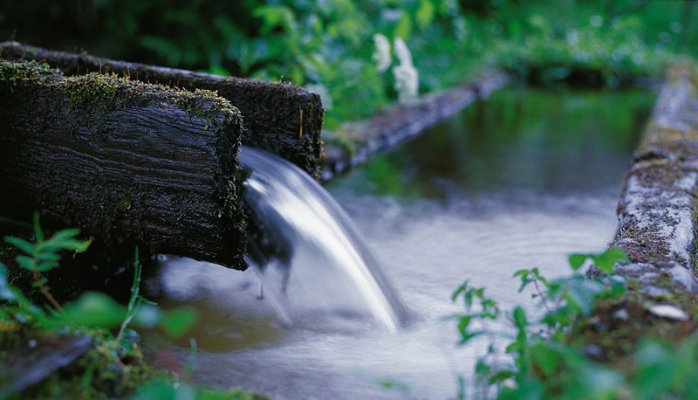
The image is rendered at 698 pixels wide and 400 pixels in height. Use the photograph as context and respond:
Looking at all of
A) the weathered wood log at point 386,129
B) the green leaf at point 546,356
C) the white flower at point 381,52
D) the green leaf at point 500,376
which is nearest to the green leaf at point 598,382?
the green leaf at point 546,356

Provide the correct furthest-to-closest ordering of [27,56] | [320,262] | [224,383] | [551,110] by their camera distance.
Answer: [551,110] → [27,56] → [320,262] → [224,383]

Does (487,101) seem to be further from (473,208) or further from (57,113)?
(57,113)

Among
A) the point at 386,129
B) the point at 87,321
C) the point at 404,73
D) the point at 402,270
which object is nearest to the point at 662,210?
the point at 402,270

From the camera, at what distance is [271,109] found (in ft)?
8.92

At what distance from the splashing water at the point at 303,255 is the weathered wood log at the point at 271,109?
0.47ft

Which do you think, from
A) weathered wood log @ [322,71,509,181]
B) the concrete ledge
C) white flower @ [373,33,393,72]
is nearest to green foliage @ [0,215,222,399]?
the concrete ledge

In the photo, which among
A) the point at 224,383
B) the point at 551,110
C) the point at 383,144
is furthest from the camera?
the point at 551,110

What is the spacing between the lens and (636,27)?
43.8 ft

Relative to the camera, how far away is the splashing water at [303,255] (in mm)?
2457

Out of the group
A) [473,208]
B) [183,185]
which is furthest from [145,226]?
[473,208]

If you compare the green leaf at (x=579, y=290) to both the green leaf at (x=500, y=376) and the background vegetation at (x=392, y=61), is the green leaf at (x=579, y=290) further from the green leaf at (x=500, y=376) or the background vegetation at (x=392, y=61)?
the green leaf at (x=500, y=376)

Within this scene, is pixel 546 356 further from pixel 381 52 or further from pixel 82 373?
pixel 381 52

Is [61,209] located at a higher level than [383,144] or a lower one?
lower

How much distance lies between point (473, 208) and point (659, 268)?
180 centimetres
